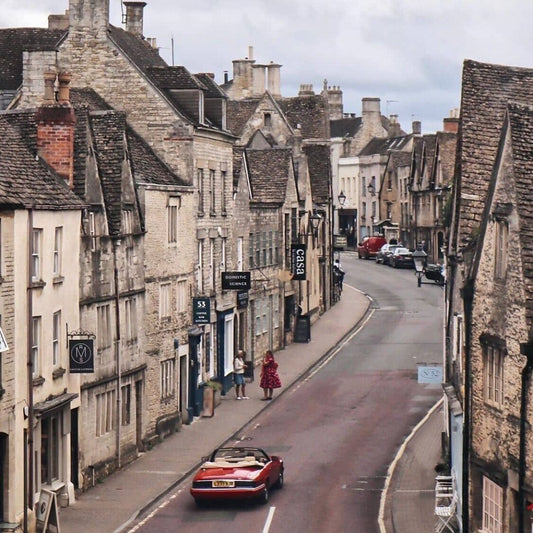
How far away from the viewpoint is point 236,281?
2282 inches

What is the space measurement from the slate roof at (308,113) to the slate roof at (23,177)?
60.5 metres

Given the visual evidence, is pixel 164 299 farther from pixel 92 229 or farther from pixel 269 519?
pixel 269 519

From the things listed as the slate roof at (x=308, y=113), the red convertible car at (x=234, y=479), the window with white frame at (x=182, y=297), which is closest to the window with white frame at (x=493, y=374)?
the red convertible car at (x=234, y=479)

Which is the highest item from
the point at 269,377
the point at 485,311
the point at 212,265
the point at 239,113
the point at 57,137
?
the point at 239,113

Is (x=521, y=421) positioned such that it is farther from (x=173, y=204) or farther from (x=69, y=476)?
(x=173, y=204)

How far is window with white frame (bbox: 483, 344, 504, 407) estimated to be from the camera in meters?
31.3

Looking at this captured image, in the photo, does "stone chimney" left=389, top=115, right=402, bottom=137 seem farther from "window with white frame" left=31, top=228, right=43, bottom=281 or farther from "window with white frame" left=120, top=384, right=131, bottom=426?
"window with white frame" left=31, top=228, right=43, bottom=281

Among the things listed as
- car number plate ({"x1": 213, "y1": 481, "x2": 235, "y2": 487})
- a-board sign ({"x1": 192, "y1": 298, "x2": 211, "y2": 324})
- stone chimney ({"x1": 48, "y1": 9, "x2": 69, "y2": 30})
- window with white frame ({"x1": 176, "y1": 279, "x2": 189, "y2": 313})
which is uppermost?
stone chimney ({"x1": 48, "y1": 9, "x2": 69, "y2": 30})

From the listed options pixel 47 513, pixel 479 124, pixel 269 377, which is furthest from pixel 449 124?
pixel 47 513

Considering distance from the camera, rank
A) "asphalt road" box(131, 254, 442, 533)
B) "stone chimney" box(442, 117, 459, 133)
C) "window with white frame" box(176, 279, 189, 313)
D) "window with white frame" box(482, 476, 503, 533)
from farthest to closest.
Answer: "stone chimney" box(442, 117, 459, 133), "window with white frame" box(176, 279, 189, 313), "asphalt road" box(131, 254, 442, 533), "window with white frame" box(482, 476, 503, 533)

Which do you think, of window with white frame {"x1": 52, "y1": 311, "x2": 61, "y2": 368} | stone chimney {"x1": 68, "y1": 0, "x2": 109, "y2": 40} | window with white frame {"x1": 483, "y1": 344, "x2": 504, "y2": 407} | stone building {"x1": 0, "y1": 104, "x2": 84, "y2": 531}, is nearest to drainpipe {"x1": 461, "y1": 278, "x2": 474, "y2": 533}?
window with white frame {"x1": 483, "y1": 344, "x2": 504, "y2": 407}

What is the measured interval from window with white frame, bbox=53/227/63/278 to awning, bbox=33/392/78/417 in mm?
3074

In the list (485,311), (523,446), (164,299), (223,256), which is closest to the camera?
(523,446)

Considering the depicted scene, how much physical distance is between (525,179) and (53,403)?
13.7 m
